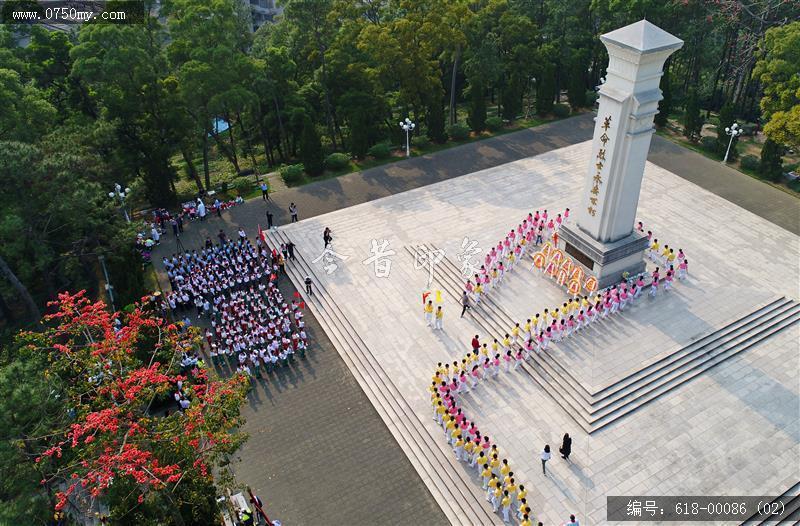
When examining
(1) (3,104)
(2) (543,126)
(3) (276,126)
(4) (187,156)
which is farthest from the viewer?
Answer: (2) (543,126)

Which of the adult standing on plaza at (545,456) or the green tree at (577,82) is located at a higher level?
the green tree at (577,82)

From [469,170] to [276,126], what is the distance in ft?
35.5

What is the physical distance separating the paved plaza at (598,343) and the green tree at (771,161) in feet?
13.8

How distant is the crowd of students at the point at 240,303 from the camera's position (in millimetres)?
20953

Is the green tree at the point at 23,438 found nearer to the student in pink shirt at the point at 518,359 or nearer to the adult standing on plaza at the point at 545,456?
the adult standing on plaza at the point at 545,456

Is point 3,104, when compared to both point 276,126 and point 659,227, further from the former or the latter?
point 659,227

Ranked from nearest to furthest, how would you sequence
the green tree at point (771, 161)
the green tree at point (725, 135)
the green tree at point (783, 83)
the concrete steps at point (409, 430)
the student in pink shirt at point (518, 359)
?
1. the concrete steps at point (409, 430)
2. the student in pink shirt at point (518, 359)
3. the green tree at point (783, 83)
4. the green tree at point (771, 161)
5. the green tree at point (725, 135)

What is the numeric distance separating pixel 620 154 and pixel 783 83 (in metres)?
14.7

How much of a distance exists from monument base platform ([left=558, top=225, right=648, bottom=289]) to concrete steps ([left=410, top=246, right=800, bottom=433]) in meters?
3.49

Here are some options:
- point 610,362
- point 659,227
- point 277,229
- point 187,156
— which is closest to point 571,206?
point 659,227

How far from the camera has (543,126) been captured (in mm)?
36438

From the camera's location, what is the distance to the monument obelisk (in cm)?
1875

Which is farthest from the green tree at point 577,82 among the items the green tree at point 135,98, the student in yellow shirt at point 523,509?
the student in yellow shirt at point 523,509

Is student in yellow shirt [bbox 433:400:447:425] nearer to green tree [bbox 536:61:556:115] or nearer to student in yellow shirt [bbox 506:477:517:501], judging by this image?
student in yellow shirt [bbox 506:477:517:501]
